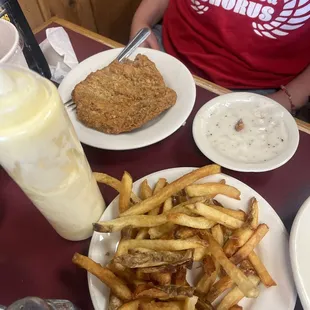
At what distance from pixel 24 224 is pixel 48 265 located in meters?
0.14

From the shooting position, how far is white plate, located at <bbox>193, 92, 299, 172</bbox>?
1014mm

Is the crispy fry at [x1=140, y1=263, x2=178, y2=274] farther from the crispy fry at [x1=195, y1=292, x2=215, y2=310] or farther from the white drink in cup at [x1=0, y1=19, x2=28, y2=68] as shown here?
the white drink in cup at [x1=0, y1=19, x2=28, y2=68]

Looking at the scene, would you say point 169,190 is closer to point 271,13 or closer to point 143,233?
point 143,233

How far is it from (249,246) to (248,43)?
921 mm

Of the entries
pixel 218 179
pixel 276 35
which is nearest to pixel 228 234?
pixel 218 179

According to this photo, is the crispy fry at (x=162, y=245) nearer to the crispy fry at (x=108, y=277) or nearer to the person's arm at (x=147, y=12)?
the crispy fry at (x=108, y=277)

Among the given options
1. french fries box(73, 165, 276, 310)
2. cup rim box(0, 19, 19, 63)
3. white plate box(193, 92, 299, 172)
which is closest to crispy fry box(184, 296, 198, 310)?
french fries box(73, 165, 276, 310)

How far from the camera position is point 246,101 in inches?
46.7

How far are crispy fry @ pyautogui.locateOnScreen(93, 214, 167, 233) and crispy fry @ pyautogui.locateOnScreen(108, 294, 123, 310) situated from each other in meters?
0.13

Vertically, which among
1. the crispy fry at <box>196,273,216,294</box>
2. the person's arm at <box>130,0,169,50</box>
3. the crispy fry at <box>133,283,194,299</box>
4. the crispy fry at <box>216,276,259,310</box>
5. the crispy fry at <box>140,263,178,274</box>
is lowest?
the crispy fry at <box>216,276,259,310</box>

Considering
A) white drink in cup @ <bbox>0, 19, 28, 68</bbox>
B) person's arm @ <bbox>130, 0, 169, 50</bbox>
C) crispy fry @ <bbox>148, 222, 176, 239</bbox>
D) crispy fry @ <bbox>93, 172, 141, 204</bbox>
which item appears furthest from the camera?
person's arm @ <bbox>130, 0, 169, 50</bbox>

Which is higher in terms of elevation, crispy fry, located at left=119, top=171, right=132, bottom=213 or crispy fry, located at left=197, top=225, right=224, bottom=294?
crispy fry, located at left=119, top=171, right=132, bottom=213

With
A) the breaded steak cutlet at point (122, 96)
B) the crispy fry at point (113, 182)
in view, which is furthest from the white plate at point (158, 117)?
the crispy fry at point (113, 182)

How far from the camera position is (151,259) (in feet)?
2.46
